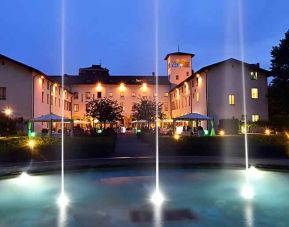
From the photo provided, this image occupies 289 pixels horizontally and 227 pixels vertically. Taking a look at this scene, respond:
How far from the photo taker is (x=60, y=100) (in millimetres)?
56500

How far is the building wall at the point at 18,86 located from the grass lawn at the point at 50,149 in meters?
22.7

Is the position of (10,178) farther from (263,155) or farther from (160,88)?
(160,88)

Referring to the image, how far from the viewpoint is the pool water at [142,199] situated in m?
7.98

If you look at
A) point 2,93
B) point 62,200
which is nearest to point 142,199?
point 62,200

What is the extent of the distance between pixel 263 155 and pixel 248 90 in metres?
26.3

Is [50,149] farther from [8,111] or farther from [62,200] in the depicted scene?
[8,111]

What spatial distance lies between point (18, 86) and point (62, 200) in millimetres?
33774

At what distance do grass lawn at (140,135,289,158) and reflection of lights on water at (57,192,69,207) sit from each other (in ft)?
34.1

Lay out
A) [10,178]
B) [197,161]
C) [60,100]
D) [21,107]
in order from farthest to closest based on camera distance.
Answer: [60,100], [21,107], [197,161], [10,178]

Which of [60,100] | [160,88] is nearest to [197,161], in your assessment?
[60,100]

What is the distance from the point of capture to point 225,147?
2062 centimetres

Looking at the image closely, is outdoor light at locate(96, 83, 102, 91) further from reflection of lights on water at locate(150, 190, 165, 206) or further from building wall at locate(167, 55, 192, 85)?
reflection of lights on water at locate(150, 190, 165, 206)

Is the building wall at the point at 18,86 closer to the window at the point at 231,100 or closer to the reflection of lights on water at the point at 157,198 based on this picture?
the window at the point at 231,100

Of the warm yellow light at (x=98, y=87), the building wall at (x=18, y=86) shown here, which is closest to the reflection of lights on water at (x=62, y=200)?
the building wall at (x=18, y=86)
